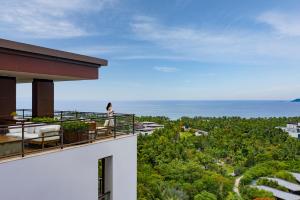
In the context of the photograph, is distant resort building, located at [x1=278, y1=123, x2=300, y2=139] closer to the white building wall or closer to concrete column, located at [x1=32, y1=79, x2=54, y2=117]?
concrete column, located at [x1=32, y1=79, x2=54, y2=117]

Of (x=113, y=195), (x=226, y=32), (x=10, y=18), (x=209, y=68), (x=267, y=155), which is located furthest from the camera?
(x=209, y=68)

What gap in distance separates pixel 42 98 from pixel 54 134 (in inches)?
176

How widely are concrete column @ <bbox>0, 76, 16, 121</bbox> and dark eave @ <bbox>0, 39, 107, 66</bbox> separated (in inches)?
103

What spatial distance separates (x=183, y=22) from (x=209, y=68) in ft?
234

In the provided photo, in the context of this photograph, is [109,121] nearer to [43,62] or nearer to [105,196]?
[105,196]

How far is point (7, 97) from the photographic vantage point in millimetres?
9820

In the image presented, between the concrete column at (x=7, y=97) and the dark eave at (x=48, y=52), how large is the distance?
2.61 meters

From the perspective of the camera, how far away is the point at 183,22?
5066 cm

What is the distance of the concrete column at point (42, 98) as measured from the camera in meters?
10.8

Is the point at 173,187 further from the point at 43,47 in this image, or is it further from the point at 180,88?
the point at 180,88

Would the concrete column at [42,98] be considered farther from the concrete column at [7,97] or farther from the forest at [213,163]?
the forest at [213,163]

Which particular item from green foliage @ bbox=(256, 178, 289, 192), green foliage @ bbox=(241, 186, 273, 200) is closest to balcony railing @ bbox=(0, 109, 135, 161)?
green foliage @ bbox=(241, 186, 273, 200)

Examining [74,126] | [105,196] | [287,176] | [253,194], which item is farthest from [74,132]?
[287,176]

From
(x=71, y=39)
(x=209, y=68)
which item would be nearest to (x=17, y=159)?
(x=71, y=39)
